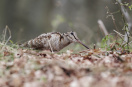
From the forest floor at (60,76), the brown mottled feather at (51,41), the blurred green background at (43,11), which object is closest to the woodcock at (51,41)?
the brown mottled feather at (51,41)

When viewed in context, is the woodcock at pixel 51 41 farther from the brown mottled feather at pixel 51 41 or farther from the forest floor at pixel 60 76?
the forest floor at pixel 60 76

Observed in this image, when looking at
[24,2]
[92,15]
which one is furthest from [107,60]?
[24,2]

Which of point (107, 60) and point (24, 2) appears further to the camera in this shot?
point (24, 2)

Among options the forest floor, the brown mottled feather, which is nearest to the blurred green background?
the brown mottled feather

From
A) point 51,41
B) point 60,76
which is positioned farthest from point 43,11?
point 60,76

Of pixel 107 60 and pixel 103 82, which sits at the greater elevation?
pixel 107 60

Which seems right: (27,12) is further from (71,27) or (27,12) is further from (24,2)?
(71,27)

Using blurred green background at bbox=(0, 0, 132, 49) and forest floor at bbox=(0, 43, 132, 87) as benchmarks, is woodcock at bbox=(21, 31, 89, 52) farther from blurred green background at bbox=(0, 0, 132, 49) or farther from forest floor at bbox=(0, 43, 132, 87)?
blurred green background at bbox=(0, 0, 132, 49)

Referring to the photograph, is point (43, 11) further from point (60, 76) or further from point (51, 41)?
point (60, 76)
